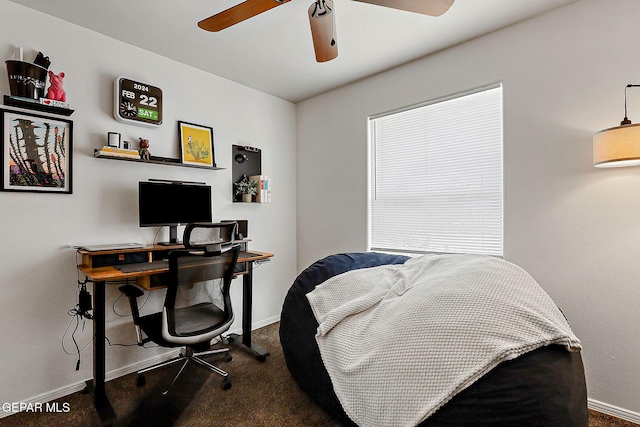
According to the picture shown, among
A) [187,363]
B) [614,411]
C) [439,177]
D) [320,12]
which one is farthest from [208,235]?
[614,411]

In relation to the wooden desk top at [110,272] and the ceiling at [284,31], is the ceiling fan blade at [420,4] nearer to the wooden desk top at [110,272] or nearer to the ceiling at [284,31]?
the ceiling at [284,31]

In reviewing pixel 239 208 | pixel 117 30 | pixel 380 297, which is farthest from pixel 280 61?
pixel 380 297

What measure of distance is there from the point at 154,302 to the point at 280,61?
2.37m

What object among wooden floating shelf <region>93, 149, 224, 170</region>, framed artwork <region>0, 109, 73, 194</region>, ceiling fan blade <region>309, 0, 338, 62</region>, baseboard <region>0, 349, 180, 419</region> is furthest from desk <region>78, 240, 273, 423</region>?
ceiling fan blade <region>309, 0, 338, 62</region>

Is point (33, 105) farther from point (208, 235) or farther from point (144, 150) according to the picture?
point (208, 235)

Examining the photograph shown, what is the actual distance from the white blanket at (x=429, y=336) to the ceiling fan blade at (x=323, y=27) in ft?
4.88

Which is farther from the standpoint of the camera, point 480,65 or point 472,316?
point 480,65

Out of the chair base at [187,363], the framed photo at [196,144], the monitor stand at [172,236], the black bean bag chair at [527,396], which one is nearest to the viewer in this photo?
the black bean bag chair at [527,396]

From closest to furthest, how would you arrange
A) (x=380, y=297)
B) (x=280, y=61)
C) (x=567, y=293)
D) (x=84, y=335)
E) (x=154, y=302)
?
(x=380, y=297), (x=567, y=293), (x=84, y=335), (x=154, y=302), (x=280, y=61)

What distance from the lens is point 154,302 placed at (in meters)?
2.61

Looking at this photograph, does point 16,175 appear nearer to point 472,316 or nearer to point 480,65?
point 472,316

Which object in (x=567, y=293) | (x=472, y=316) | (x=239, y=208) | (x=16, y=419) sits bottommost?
(x=16, y=419)

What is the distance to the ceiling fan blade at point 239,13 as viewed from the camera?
5.22ft

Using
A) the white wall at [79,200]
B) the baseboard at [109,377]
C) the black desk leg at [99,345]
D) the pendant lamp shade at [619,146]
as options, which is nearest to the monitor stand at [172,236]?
the white wall at [79,200]
